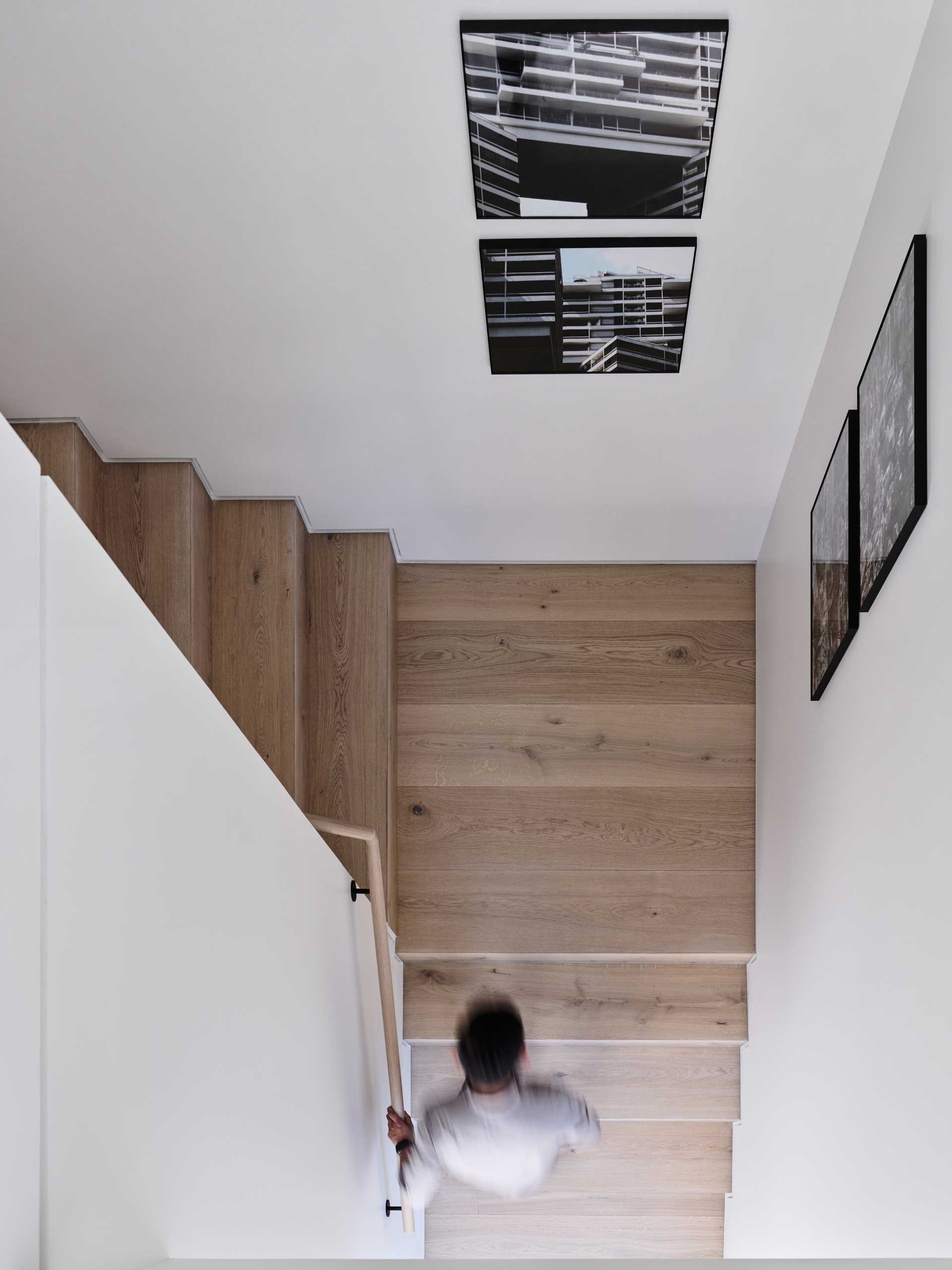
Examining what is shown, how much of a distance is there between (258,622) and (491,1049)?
143 cm

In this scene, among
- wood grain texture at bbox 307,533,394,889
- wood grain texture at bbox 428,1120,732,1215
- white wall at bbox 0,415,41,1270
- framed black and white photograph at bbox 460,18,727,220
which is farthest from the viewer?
wood grain texture at bbox 428,1120,732,1215

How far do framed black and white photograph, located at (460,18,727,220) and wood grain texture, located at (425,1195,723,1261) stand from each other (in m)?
3.64

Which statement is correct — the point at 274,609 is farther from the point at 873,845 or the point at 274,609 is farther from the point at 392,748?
the point at 873,845

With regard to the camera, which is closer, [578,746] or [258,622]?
[258,622]

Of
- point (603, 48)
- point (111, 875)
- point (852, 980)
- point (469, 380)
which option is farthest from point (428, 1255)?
point (603, 48)

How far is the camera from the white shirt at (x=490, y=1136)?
281cm

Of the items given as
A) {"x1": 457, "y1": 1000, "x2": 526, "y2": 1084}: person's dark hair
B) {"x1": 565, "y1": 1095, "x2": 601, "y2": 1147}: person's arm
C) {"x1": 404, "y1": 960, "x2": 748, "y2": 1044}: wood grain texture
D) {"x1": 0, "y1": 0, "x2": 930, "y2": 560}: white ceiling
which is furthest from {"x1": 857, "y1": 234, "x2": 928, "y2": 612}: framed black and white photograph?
{"x1": 404, "y1": 960, "x2": 748, "y2": 1044}: wood grain texture

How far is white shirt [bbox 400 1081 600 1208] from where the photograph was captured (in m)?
2.81

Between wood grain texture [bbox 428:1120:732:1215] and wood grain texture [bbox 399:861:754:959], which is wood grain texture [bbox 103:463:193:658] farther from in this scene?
wood grain texture [bbox 428:1120:732:1215]

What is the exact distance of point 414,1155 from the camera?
2832 millimetres

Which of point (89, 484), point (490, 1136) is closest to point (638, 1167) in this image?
point (490, 1136)

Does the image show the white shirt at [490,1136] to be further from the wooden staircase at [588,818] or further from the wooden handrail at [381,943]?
the wooden staircase at [588,818]

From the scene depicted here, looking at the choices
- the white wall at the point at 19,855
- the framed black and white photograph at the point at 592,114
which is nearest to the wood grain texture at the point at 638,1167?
the framed black and white photograph at the point at 592,114

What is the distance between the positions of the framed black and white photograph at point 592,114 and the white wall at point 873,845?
12.0 inches
